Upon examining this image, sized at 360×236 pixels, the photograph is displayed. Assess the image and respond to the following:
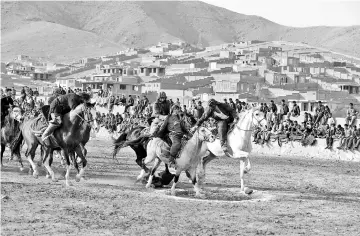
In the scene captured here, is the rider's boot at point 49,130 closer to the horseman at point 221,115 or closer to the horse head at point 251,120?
the horseman at point 221,115

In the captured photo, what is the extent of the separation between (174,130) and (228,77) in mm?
66355

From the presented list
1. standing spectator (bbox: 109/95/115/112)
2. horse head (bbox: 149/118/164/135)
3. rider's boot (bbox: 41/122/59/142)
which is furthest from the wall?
rider's boot (bbox: 41/122/59/142)

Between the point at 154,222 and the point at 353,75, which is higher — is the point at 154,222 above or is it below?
below

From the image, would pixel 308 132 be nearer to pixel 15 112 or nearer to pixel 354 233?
pixel 15 112

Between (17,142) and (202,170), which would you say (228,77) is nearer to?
(17,142)

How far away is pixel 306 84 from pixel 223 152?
71.4 m

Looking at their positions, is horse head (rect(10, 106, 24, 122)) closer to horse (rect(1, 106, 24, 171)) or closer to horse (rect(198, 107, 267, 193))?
horse (rect(1, 106, 24, 171))

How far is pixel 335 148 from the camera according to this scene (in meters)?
32.7

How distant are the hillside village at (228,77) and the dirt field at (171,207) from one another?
24.5m

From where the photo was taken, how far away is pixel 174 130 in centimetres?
1766

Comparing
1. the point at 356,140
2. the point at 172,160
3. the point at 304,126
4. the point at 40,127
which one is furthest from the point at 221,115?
the point at 304,126

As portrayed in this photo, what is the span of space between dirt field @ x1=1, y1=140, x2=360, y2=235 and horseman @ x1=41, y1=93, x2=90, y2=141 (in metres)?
1.35

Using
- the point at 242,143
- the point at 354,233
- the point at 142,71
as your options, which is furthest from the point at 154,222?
the point at 142,71

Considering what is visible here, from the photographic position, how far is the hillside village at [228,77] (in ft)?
228
